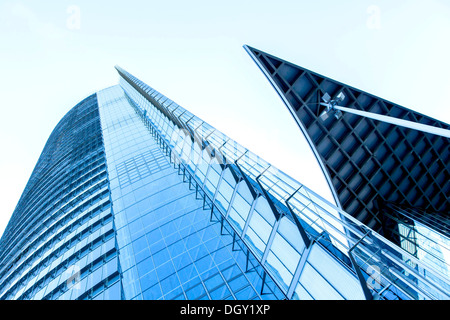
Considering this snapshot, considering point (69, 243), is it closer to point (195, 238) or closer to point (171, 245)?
point (171, 245)

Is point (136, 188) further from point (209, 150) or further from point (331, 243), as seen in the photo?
point (331, 243)

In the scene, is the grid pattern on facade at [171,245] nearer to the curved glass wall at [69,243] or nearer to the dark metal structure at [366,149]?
the curved glass wall at [69,243]

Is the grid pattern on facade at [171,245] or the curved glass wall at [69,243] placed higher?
the grid pattern on facade at [171,245]

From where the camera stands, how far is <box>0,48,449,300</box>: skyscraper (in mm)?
9812

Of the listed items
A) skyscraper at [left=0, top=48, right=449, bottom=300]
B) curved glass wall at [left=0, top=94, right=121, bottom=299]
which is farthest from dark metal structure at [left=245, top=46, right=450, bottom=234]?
curved glass wall at [left=0, top=94, right=121, bottom=299]

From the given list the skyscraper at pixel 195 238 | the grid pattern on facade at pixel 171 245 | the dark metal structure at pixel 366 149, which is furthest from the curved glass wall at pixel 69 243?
the dark metal structure at pixel 366 149

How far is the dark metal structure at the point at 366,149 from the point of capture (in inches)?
861

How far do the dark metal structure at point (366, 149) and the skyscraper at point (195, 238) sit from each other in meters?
6.71

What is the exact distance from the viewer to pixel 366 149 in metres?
25.5

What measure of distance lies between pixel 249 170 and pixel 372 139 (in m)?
15.6

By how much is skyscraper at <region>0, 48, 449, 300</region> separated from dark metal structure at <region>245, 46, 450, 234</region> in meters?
6.71

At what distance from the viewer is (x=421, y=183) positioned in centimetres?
2931

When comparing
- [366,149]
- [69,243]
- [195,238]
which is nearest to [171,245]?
[195,238]
